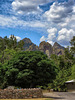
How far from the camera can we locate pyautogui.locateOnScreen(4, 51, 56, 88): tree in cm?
2734

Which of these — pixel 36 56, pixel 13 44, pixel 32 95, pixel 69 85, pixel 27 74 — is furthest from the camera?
pixel 13 44

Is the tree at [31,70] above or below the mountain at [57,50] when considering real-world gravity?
below

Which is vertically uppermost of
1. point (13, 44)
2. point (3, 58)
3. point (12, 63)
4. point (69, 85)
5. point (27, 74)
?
point (13, 44)

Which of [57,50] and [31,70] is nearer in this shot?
[31,70]

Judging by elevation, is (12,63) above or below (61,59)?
below

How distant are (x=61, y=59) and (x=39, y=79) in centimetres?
3845

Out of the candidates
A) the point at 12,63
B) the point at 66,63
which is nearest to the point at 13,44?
the point at 66,63

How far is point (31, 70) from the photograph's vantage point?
27.5m

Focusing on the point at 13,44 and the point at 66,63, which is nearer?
the point at 66,63

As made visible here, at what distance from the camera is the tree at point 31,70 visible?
27.3 m

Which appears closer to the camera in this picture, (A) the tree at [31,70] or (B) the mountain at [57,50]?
(A) the tree at [31,70]

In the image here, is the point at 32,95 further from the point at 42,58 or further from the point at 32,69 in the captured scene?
the point at 42,58

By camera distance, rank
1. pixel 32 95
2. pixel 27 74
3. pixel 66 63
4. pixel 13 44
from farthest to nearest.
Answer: pixel 13 44 < pixel 66 63 < pixel 27 74 < pixel 32 95

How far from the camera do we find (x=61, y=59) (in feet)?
214
